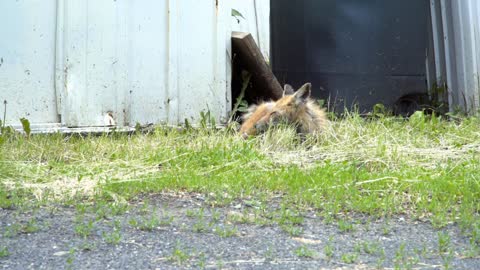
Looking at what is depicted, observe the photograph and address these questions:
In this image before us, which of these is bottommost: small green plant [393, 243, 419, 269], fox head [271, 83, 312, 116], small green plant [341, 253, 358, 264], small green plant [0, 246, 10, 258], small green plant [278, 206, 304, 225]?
small green plant [393, 243, 419, 269]

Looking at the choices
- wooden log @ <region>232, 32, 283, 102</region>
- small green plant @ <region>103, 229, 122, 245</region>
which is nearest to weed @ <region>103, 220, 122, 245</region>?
small green plant @ <region>103, 229, 122, 245</region>

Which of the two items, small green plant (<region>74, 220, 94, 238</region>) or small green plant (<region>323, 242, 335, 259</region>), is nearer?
small green plant (<region>323, 242, 335, 259</region>)

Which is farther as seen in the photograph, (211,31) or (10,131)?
(211,31)

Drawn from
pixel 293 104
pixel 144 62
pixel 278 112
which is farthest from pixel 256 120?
pixel 144 62

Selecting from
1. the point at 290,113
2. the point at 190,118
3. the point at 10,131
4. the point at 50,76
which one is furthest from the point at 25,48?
the point at 290,113

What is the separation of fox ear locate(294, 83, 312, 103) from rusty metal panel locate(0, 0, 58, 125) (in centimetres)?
286

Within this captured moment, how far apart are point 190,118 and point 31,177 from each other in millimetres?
3182

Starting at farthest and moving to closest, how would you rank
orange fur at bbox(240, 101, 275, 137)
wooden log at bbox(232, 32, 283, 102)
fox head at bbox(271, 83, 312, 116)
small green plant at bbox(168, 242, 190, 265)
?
1. wooden log at bbox(232, 32, 283, 102)
2. fox head at bbox(271, 83, 312, 116)
3. orange fur at bbox(240, 101, 275, 137)
4. small green plant at bbox(168, 242, 190, 265)

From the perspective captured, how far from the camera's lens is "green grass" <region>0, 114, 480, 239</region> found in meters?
4.60

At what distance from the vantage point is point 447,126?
805 centimetres

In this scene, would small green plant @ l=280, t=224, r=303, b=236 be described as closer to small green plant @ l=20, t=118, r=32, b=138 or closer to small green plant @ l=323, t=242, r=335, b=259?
small green plant @ l=323, t=242, r=335, b=259

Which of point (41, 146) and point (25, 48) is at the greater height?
point (25, 48)

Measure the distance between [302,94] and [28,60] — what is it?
3.22m

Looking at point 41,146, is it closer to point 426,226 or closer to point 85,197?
point 85,197
